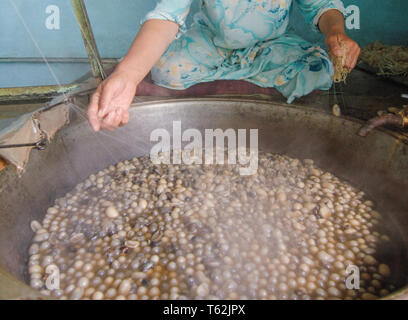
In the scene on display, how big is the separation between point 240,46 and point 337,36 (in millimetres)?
669

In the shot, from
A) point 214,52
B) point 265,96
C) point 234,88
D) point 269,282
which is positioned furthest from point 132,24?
point 269,282

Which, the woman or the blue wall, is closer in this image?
the woman

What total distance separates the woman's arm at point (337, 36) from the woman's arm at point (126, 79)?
0.73m

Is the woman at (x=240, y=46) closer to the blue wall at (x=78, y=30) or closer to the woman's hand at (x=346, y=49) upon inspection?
the woman's hand at (x=346, y=49)

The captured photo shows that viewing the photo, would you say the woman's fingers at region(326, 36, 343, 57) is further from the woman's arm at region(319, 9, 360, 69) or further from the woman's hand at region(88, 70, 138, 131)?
the woman's hand at region(88, 70, 138, 131)

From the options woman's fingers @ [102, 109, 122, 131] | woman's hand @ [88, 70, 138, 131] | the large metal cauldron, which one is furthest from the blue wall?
woman's fingers @ [102, 109, 122, 131]

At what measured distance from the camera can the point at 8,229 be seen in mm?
1080

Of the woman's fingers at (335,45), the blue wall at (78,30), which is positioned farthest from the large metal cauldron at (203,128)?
the blue wall at (78,30)

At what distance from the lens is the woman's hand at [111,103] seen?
106 cm

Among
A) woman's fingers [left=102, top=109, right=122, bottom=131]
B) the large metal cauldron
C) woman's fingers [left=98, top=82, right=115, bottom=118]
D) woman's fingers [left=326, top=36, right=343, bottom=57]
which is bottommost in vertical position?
the large metal cauldron

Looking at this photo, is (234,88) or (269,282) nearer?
(269,282)

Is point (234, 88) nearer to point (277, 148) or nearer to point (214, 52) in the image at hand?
point (214, 52)

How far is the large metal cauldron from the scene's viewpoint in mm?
1146
